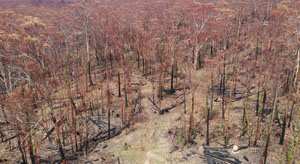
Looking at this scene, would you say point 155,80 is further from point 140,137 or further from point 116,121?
point 140,137

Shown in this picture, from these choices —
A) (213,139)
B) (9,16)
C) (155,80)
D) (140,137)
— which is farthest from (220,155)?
(9,16)

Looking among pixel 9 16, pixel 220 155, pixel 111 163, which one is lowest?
pixel 111 163

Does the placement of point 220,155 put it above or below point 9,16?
below

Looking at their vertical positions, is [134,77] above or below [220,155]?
above

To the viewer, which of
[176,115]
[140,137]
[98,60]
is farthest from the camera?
[98,60]

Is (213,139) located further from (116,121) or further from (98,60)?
(98,60)

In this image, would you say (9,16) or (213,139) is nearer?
(213,139)

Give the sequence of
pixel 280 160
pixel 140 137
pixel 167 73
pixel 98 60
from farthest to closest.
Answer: pixel 98 60 < pixel 167 73 < pixel 140 137 < pixel 280 160

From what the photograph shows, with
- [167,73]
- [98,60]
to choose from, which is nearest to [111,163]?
[167,73]

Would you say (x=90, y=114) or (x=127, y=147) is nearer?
(x=127, y=147)
